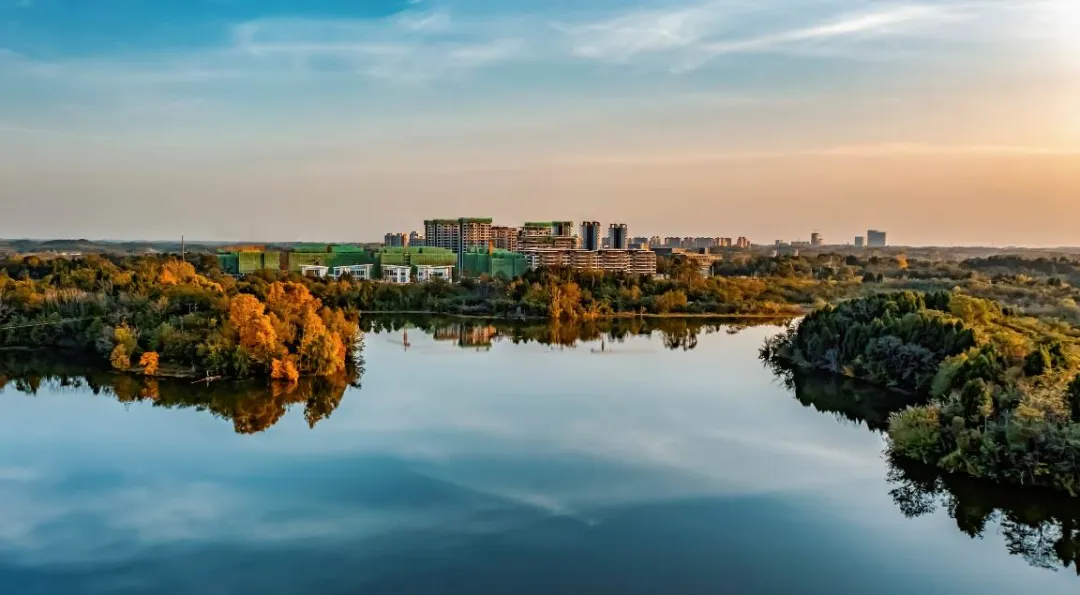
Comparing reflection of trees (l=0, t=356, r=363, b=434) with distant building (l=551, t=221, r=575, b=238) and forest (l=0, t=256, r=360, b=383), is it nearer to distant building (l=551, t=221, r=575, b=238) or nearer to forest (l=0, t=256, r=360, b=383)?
forest (l=0, t=256, r=360, b=383)

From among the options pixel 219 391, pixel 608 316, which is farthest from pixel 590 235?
pixel 219 391

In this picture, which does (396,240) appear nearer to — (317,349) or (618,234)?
(618,234)

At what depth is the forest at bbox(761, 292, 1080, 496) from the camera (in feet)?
28.6

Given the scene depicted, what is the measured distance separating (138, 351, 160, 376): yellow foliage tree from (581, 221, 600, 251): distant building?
36980 mm

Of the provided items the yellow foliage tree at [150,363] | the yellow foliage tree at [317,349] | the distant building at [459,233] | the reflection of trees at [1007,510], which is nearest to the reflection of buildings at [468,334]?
Result: the yellow foliage tree at [317,349]

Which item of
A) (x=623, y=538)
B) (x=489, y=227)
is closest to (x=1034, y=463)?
(x=623, y=538)

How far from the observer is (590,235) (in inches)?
2007

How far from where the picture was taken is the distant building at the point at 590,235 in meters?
50.9

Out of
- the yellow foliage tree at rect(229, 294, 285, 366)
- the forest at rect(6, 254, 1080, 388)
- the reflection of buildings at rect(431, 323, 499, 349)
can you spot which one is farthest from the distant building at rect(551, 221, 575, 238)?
the yellow foliage tree at rect(229, 294, 285, 366)

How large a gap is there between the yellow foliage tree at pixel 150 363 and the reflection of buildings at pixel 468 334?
7531 millimetres

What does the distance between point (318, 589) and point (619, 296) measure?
2454 centimetres

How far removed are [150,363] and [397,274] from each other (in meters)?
23.2

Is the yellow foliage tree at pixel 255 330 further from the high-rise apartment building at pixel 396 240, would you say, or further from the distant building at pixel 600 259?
the high-rise apartment building at pixel 396 240

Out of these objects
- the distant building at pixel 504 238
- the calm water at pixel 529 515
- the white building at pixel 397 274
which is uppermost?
the distant building at pixel 504 238
